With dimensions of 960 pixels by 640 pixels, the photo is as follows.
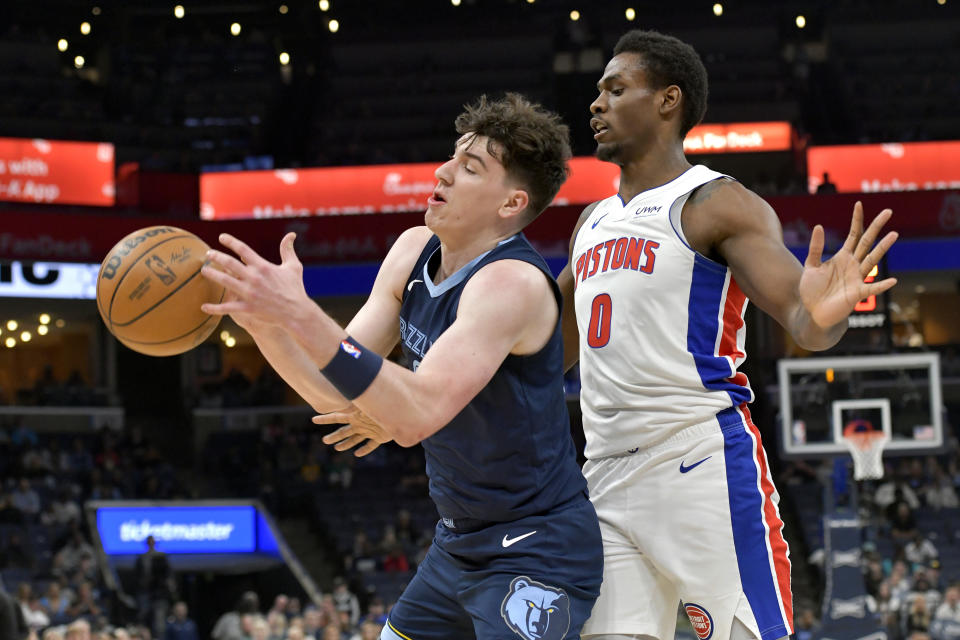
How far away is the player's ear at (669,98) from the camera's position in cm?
386

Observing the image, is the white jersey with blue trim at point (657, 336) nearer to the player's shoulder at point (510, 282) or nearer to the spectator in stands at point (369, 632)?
the player's shoulder at point (510, 282)

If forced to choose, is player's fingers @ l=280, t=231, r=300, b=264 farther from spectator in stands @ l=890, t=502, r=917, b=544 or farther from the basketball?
spectator in stands @ l=890, t=502, r=917, b=544

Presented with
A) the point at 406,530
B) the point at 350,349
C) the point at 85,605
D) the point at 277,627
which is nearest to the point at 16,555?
the point at 85,605

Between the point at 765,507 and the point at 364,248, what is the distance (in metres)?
15.4

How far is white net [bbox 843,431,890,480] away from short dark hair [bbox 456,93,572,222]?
27.5 ft

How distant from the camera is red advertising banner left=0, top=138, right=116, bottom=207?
19469mm

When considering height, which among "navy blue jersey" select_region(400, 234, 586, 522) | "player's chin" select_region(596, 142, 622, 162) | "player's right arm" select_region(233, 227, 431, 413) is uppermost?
"player's chin" select_region(596, 142, 622, 162)

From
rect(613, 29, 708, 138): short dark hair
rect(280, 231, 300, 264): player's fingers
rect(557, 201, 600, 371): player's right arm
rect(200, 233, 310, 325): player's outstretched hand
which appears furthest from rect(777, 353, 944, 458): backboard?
rect(200, 233, 310, 325): player's outstretched hand

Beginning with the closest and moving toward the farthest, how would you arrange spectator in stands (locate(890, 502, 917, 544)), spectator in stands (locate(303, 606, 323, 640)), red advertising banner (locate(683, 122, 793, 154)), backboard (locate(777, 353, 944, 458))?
backboard (locate(777, 353, 944, 458))
spectator in stands (locate(303, 606, 323, 640))
spectator in stands (locate(890, 502, 917, 544))
red advertising banner (locate(683, 122, 793, 154))

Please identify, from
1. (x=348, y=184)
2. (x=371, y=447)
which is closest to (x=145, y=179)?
(x=348, y=184)

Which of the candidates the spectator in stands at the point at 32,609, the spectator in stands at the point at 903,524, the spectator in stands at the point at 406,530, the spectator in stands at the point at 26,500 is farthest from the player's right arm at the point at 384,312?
the spectator in stands at the point at 26,500

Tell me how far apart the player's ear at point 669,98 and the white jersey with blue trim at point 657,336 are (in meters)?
0.27

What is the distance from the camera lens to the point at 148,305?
10.2 ft

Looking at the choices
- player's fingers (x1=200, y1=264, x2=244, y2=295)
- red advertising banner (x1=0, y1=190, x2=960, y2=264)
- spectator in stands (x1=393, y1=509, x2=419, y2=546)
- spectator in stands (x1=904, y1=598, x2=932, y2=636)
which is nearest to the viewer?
player's fingers (x1=200, y1=264, x2=244, y2=295)
